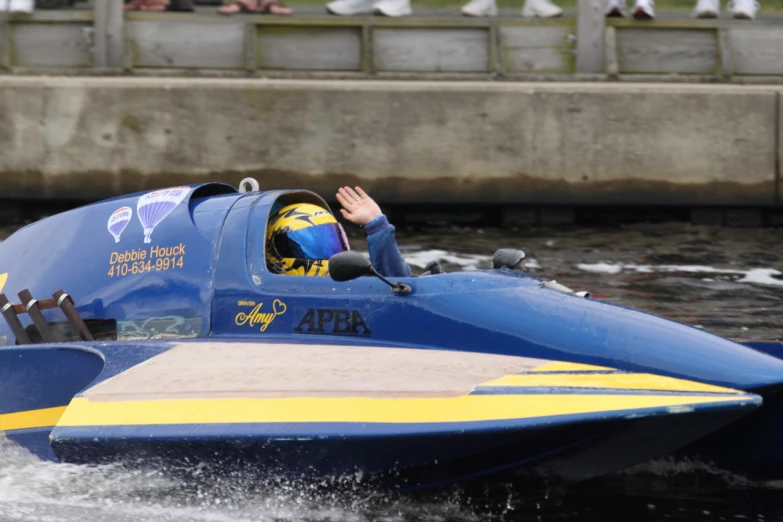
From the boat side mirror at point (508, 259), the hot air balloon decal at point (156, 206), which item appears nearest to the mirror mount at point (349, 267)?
the boat side mirror at point (508, 259)

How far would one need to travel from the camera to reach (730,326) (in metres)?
7.09

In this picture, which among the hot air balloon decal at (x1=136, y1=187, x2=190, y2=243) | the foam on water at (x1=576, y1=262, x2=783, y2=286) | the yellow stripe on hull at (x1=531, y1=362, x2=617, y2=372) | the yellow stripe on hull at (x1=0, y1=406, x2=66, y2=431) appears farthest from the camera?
the foam on water at (x1=576, y1=262, x2=783, y2=286)

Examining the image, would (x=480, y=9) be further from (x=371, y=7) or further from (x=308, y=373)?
(x=308, y=373)

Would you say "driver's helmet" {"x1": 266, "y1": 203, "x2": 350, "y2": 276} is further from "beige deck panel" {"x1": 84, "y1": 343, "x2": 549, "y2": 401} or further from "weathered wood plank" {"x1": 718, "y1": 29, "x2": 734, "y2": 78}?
"weathered wood plank" {"x1": 718, "y1": 29, "x2": 734, "y2": 78}

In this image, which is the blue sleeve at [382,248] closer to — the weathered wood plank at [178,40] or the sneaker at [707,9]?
the weathered wood plank at [178,40]

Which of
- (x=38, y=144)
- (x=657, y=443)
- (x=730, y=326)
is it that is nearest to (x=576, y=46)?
(x=730, y=326)

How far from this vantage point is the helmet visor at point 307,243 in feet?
17.7

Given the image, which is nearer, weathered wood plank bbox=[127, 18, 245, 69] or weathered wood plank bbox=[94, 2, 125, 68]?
weathered wood plank bbox=[94, 2, 125, 68]

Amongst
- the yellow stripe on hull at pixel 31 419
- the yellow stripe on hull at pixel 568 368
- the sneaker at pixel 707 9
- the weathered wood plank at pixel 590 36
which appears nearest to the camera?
the yellow stripe on hull at pixel 568 368

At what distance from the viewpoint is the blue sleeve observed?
518 cm

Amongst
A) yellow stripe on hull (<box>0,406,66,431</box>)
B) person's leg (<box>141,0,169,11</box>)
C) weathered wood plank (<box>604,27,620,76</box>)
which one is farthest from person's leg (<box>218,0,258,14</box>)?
yellow stripe on hull (<box>0,406,66,431</box>)

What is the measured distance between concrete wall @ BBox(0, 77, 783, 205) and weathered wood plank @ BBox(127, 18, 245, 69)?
42cm

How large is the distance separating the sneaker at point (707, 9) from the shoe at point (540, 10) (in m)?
1.21

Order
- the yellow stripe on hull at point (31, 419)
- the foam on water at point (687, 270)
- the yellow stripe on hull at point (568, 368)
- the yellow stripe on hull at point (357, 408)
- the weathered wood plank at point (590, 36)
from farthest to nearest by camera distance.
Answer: the weathered wood plank at point (590, 36)
the foam on water at point (687, 270)
the yellow stripe on hull at point (31, 419)
the yellow stripe on hull at point (568, 368)
the yellow stripe on hull at point (357, 408)
